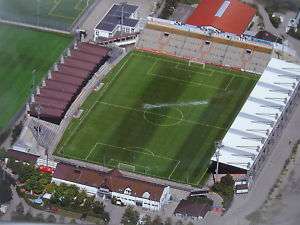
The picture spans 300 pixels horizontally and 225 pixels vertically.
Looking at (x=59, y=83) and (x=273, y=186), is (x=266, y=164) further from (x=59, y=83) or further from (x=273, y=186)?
(x=59, y=83)

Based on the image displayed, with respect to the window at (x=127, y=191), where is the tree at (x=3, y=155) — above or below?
above

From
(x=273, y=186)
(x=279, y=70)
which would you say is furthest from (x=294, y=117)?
(x=273, y=186)

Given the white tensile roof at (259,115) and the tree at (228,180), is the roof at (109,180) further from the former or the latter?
the white tensile roof at (259,115)

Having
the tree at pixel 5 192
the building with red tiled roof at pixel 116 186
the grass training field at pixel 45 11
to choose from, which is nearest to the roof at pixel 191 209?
the building with red tiled roof at pixel 116 186

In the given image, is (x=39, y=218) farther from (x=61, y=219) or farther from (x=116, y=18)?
(x=116, y=18)

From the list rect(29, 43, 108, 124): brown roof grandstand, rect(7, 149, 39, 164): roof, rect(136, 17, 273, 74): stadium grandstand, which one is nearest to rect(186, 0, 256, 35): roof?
rect(136, 17, 273, 74): stadium grandstand

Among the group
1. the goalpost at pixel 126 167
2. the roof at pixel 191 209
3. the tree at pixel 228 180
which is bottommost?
the roof at pixel 191 209
